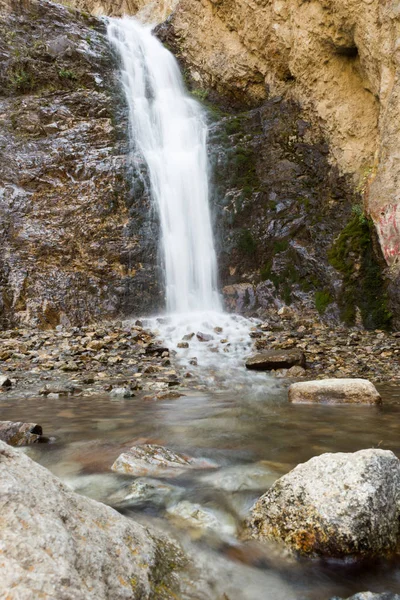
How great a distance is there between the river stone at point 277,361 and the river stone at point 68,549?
5731mm

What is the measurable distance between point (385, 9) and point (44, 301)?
11.9m

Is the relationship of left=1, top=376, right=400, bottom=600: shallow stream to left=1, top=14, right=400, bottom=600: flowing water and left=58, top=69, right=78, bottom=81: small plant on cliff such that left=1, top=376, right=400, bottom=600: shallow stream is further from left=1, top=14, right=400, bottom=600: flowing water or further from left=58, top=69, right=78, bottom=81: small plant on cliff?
left=58, top=69, right=78, bottom=81: small plant on cliff

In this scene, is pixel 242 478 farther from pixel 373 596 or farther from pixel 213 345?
pixel 213 345

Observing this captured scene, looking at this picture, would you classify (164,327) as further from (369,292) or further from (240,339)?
(369,292)

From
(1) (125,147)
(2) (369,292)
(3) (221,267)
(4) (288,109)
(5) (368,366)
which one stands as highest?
(4) (288,109)

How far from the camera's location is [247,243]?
13070 mm

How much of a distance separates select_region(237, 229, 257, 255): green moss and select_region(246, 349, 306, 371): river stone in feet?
19.4

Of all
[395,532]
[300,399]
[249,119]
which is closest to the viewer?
[395,532]

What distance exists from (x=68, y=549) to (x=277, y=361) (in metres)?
6.32

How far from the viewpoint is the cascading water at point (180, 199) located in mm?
9792

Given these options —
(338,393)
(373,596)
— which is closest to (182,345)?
(338,393)

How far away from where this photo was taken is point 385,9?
1038 cm

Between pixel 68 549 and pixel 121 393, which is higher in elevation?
pixel 68 549

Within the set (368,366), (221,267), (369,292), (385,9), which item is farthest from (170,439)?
(385,9)
